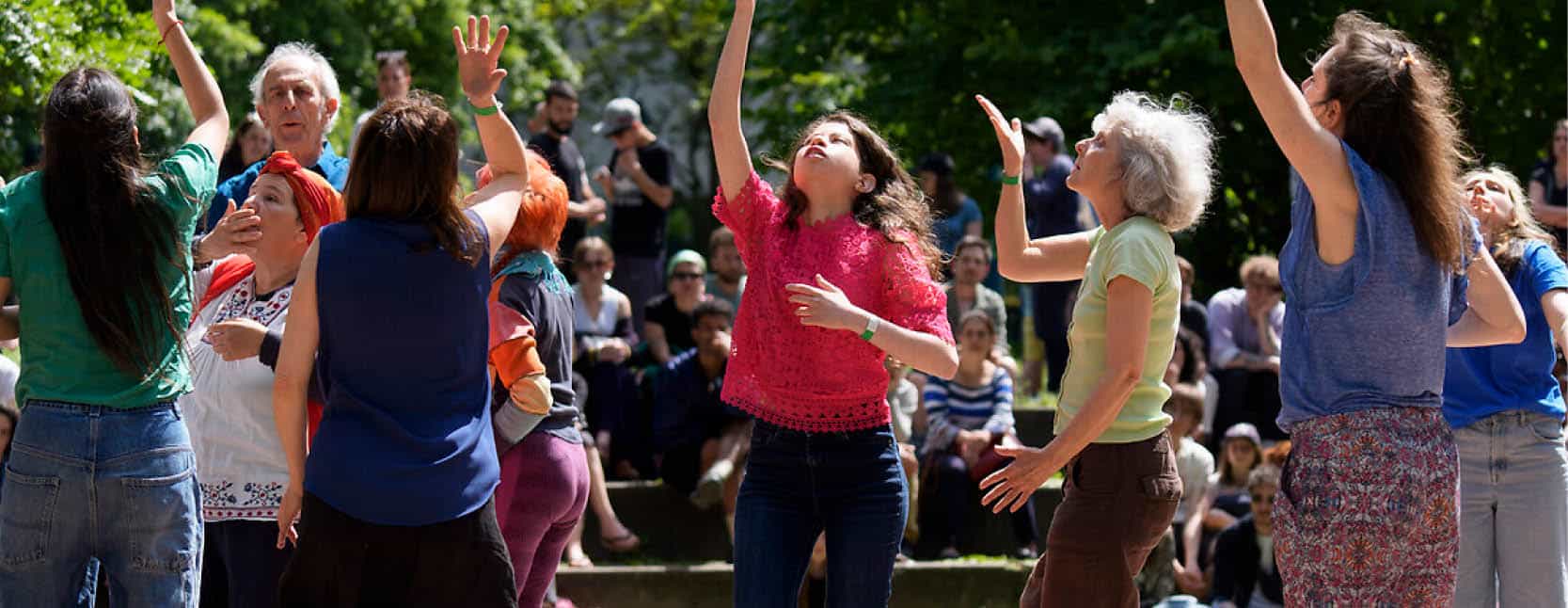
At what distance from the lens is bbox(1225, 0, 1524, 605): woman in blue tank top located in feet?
12.0

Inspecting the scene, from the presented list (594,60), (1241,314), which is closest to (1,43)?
(1241,314)

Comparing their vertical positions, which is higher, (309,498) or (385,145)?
(385,145)

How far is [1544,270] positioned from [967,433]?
4.07 metres

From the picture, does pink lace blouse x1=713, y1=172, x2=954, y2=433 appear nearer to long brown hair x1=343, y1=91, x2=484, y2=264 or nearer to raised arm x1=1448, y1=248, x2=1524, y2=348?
long brown hair x1=343, y1=91, x2=484, y2=264

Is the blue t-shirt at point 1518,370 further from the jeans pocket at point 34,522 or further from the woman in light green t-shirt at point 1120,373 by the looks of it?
the jeans pocket at point 34,522

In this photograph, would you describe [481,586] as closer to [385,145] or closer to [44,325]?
[385,145]

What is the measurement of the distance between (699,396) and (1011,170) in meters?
4.25

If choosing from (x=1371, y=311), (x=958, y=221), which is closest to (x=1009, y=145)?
(x=1371, y=311)

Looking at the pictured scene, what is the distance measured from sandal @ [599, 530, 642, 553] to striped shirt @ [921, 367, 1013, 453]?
5.10ft

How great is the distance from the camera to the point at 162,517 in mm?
3965

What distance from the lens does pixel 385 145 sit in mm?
3643

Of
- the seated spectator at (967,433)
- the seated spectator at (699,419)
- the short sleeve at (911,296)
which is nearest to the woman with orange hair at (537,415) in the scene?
the short sleeve at (911,296)

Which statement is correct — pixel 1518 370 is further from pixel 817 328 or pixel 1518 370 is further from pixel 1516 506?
pixel 817 328

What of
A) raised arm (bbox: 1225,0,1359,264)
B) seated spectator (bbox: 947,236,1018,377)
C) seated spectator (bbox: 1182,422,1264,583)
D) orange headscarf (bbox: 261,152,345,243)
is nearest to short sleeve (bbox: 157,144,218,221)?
orange headscarf (bbox: 261,152,345,243)
